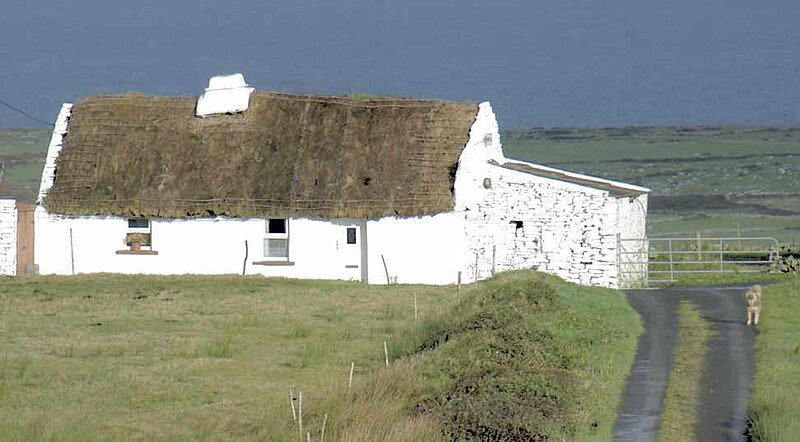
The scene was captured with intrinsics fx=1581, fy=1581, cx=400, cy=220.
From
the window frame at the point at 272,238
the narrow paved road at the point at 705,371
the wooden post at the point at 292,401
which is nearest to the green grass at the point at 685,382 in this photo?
the narrow paved road at the point at 705,371

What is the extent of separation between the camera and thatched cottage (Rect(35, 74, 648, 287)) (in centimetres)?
3784

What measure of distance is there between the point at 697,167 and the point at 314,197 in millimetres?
51465

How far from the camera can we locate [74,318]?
98.4 feet

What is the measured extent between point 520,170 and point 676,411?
20.5 meters

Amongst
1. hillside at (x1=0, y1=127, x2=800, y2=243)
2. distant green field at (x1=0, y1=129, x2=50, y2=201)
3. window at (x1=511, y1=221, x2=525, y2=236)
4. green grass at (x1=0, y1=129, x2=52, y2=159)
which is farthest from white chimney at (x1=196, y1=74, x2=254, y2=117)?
green grass at (x1=0, y1=129, x2=52, y2=159)

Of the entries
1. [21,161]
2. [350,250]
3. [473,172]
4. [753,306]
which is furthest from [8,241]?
[21,161]

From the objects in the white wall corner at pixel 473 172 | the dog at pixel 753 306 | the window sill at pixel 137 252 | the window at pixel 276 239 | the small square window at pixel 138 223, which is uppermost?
the white wall corner at pixel 473 172

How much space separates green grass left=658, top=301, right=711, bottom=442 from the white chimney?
1650 centimetres

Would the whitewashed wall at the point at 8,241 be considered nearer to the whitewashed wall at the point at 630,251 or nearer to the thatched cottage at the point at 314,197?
the thatched cottage at the point at 314,197

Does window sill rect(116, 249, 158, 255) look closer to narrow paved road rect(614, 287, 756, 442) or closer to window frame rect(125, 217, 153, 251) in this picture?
window frame rect(125, 217, 153, 251)

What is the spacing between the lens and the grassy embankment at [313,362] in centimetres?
1820

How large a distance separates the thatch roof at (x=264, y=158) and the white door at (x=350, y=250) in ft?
2.12

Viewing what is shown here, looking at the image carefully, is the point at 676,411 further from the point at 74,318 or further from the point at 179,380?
the point at 74,318

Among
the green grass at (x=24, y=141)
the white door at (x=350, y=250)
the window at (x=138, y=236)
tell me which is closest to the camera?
the white door at (x=350, y=250)
